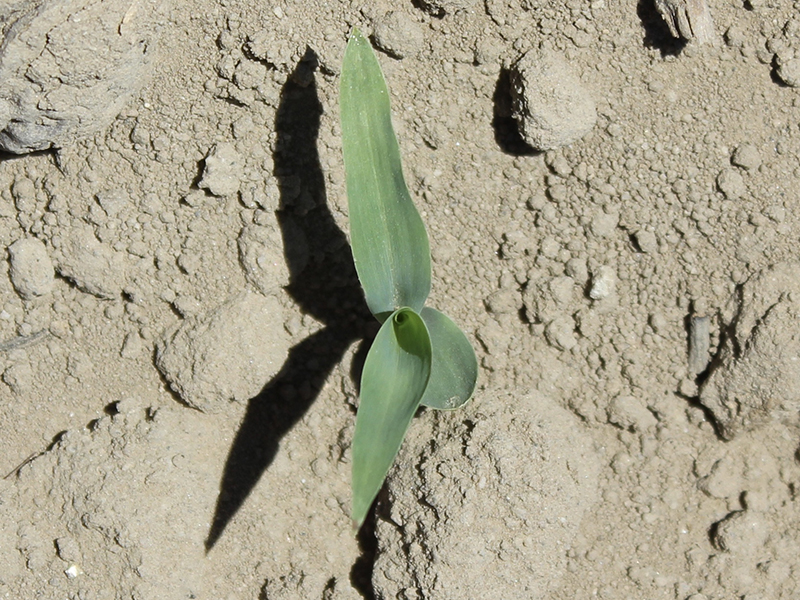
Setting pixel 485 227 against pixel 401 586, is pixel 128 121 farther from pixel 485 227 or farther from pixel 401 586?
pixel 401 586

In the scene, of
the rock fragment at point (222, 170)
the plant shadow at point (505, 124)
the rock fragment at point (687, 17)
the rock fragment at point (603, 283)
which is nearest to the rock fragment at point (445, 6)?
the plant shadow at point (505, 124)

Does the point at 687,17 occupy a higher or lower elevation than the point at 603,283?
higher

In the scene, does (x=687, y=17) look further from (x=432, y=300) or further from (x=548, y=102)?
(x=432, y=300)

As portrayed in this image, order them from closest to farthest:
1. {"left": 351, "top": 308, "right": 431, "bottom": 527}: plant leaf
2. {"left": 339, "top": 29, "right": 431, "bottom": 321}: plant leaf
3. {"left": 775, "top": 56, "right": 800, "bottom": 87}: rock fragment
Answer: {"left": 351, "top": 308, "right": 431, "bottom": 527}: plant leaf
{"left": 339, "top": 29, "right": 431, "bottom": 321}: plant leaf
{"left": 775, "top": 56, "right": 800, "bottom": 87}: rock fragment

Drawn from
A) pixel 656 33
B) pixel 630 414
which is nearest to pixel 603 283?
pixel 630 414

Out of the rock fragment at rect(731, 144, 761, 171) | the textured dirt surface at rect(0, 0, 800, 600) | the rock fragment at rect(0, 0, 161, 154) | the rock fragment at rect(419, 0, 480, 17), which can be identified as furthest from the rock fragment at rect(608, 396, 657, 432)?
the rock fragment at rect(0, 0, 161, 154)

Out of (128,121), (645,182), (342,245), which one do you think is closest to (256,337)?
(342,245)

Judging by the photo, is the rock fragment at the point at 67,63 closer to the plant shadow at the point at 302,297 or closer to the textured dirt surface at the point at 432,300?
the textured dirt surface at the point at 432,300

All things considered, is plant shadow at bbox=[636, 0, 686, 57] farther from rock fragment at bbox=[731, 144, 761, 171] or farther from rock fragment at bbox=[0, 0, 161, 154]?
rock fragment at bbox=[0, 0, 161, 154]
